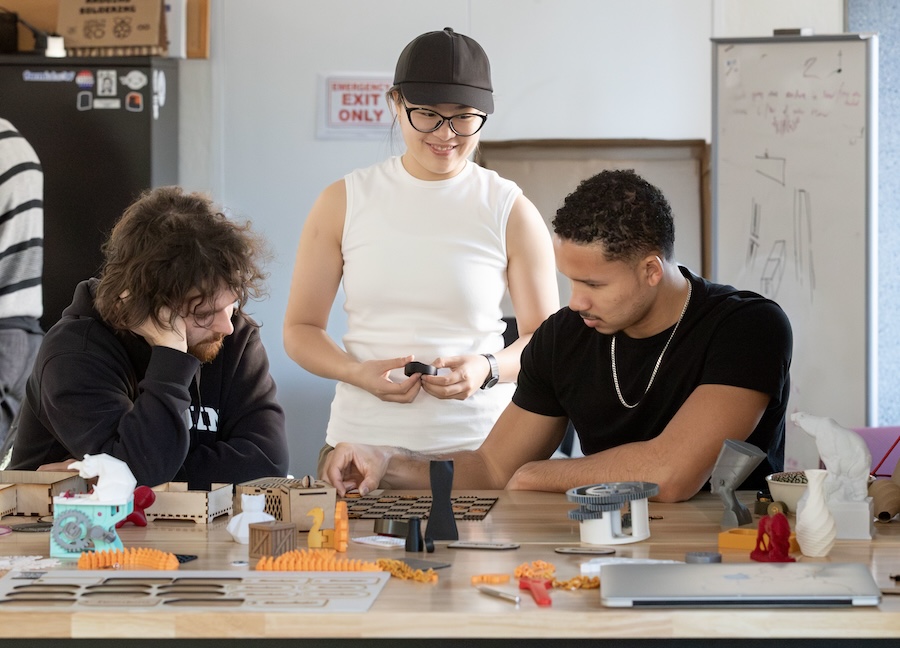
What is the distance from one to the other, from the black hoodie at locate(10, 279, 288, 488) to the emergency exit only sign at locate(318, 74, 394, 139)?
229cm

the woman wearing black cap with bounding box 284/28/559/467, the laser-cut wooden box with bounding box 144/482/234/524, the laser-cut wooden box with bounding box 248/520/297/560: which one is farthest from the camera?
the woman wearing black cap with bounding box 284/28/559/467

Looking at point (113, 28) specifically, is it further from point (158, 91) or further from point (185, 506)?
point (185, 506)

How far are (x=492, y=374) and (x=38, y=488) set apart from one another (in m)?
0.97

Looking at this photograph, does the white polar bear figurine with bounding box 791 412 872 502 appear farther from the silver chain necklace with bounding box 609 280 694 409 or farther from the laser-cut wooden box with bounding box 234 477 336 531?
the laser-cut wooden box with bounding box 234 477 336 531

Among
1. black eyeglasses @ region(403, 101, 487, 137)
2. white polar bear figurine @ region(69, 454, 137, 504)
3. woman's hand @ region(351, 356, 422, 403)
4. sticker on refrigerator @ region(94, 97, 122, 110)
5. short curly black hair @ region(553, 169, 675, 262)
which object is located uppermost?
sticker on refrigerator @ region(94, 97, 122, 110)

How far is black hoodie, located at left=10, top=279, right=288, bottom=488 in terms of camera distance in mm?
1921

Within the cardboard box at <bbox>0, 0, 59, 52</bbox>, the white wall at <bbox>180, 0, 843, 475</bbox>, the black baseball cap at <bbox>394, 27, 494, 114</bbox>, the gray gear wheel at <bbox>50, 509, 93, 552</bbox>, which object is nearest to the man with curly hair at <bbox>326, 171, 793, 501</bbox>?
the black baseball cap at <bbox>394, 27, 494, 114</bbox>

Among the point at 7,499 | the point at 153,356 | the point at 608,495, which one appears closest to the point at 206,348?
the point at 153,356

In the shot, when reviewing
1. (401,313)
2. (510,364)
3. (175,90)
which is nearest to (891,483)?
(510,364)

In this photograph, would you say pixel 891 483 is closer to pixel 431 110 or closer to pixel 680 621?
pixel 680 621

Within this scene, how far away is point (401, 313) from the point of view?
7.59 ft

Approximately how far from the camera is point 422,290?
7.51 feet

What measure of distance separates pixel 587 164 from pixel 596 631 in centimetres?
346

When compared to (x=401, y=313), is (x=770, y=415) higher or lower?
lower
